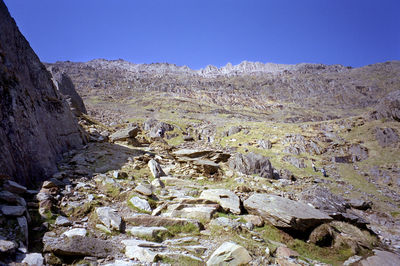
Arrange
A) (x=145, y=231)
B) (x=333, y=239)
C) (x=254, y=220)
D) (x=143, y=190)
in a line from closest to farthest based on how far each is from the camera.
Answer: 1. (x=145, y=231)
2. (x=254, y=220)
3. (x=333, y=239)
4. (x=143, y=190)

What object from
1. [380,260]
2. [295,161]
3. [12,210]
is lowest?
[380,260]

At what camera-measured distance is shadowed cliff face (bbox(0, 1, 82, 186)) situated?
7.81 m

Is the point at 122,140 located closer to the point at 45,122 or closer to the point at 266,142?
the point at 45,122

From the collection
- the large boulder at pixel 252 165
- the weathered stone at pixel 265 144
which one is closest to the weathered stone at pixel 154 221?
the large boulder at pixel 252 165

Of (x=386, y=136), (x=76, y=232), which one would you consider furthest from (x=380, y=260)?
(x=386, y=136)

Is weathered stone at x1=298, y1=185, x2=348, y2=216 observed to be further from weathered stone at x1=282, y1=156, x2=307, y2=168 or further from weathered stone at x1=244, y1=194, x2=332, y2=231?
weathered stone at x1=282, y1=156, x2=307, y2=168

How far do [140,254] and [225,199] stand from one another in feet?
17.5

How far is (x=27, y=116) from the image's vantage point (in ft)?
30.7

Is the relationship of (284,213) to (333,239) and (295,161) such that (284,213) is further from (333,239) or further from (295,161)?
(295,161)

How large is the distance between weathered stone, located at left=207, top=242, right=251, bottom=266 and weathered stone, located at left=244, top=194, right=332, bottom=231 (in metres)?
3.63

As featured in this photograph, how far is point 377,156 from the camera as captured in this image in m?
31.5

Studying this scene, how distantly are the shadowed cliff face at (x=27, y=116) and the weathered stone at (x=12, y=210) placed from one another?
2.07 m

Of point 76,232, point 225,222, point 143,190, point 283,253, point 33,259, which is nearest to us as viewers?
point 33,259

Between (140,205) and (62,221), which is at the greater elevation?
(62,221)
